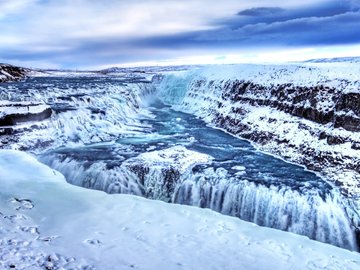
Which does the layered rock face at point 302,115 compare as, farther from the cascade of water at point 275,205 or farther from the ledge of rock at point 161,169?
the ledge of rock at point 161,169

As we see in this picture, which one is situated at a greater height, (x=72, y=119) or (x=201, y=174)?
(x=72, y=119)

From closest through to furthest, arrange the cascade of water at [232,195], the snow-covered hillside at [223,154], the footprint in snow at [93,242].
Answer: the footprint in snow at [93,242] → the snow-covered hillside at [223,154] → the cascade of water at [232,195]

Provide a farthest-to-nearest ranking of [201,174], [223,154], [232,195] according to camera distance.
Answer: [223,154] → [201,174] → [232,195]

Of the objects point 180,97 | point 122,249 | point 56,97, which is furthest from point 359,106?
point 180,97

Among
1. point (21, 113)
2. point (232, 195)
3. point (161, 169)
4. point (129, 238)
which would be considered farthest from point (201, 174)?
point (21, 113)

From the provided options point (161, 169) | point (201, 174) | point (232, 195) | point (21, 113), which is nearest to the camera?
point (232, 195)

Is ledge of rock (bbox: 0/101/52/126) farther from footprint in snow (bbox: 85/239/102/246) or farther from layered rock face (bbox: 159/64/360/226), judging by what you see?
footprint in snow (bbox: 85/239/102/246)

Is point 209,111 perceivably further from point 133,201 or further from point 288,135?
point 133,201

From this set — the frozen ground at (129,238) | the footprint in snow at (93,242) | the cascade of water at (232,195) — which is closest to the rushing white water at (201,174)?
the cascade of water at (232,195)

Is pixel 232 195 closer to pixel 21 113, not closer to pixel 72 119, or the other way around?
pixel 21 113
